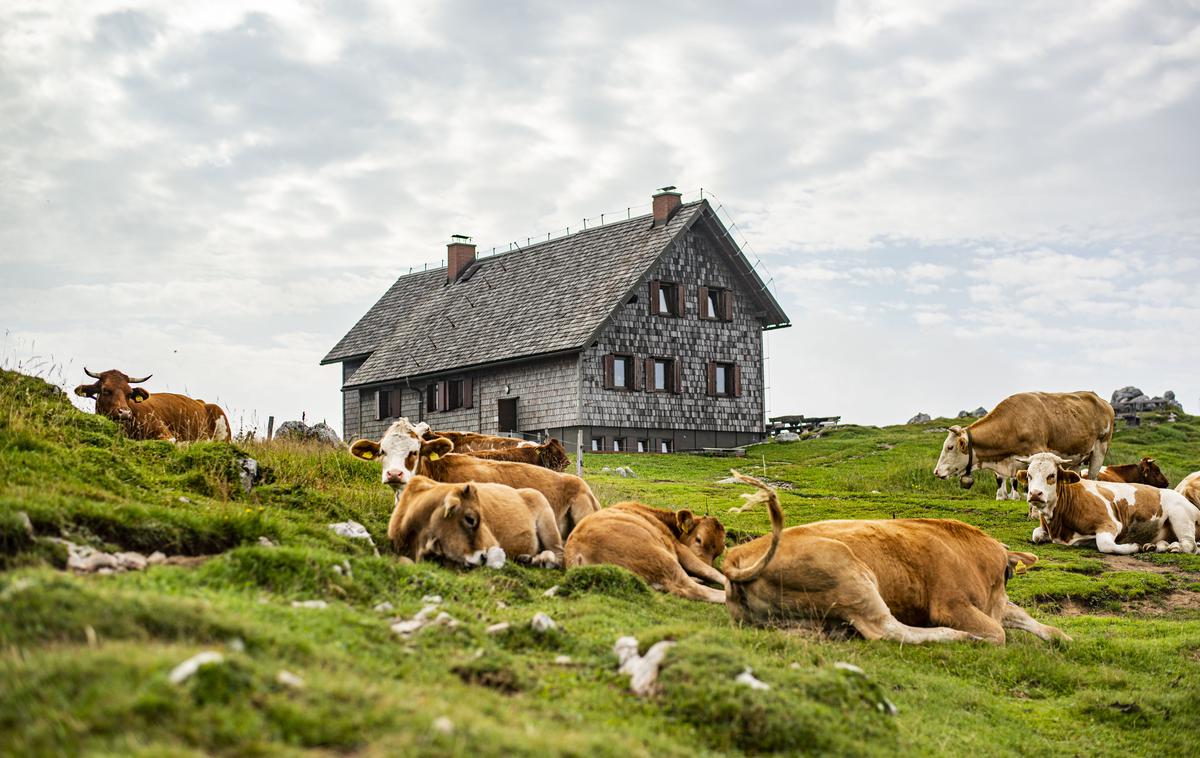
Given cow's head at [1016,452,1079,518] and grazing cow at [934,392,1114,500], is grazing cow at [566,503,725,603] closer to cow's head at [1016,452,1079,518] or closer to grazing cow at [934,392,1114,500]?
cow's head at [1016,452,1079,518]

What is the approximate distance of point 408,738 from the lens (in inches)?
203

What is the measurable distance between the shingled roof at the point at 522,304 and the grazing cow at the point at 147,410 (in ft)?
68.1

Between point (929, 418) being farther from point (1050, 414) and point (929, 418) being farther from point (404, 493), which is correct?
point (404, 493)

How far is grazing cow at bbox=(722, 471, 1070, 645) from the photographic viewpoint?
34.2 feet

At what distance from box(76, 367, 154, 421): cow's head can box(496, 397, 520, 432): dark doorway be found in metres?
25.1

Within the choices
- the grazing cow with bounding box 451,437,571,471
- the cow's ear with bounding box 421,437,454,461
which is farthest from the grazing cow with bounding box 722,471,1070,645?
the grazing cow with bounding box 451,437,571,471

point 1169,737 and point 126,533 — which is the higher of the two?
point 126,533

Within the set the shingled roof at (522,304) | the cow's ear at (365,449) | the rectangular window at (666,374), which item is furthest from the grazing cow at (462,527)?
the rectangular window at (666,374)

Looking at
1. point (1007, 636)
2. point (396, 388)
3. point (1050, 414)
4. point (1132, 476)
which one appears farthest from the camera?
point (396, 388)

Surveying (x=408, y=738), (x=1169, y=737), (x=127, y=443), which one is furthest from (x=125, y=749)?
(x=127, y=443)

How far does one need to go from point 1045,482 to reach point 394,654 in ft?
50.0

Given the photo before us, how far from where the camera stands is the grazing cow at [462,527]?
11656mm

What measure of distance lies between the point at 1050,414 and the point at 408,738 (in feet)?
77.3

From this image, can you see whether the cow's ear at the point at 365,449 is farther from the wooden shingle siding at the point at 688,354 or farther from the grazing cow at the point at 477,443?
the wooden shingle siding at the point at 688,354
